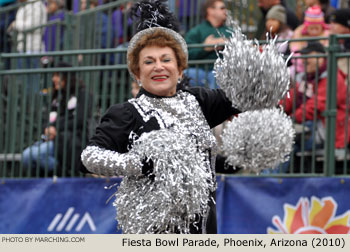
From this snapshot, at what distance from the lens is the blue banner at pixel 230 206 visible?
679cm

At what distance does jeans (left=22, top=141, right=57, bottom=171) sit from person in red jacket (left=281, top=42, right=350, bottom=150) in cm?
221

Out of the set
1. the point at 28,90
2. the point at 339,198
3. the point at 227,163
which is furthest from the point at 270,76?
the point at 28,90

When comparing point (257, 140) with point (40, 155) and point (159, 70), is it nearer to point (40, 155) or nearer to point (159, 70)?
point (159, 70)

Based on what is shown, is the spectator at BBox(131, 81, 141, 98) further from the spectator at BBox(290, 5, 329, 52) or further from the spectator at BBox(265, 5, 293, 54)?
the spectator at BBox(290, 5, 329, 52)

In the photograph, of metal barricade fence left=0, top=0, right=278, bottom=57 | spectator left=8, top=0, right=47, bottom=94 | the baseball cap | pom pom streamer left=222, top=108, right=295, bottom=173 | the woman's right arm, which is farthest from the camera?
spectator left=8, top=0, right=47, bottom=94

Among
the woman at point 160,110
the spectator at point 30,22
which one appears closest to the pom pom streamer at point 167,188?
the woman at point 160,110

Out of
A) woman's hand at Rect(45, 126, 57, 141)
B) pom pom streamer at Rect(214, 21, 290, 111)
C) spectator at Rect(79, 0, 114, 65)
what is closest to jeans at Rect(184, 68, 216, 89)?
woman's hand at Rect(45, 126, 57, 141)

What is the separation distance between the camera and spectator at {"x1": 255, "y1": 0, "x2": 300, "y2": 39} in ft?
27.4

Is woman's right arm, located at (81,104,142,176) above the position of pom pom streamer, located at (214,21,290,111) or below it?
below

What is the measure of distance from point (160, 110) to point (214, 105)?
29cm

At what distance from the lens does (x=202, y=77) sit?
7555mm

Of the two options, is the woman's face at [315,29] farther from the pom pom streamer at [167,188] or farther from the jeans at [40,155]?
the pom pom streamer at [167,188]

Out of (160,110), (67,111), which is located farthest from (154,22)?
(67,111)

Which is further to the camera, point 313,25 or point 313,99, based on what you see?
point 313,25
